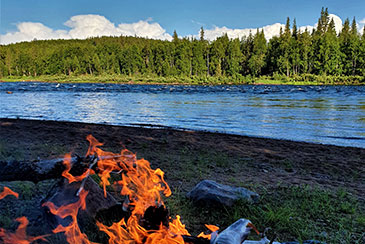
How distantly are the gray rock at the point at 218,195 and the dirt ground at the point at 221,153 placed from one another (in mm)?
719

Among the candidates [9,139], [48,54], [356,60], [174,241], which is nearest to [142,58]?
[48,54]

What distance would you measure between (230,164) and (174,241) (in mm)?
4455

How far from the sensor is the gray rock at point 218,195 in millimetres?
4348

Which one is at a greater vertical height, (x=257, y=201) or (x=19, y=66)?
(x=19, y=66)

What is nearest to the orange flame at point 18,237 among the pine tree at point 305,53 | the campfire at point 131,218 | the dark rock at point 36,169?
the campfire at point 131,218

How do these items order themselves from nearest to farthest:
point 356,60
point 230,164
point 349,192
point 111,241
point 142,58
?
point 111,241
point 349,192
point 230,164
point 356,60
point 142,58

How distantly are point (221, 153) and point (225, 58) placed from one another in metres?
93.5

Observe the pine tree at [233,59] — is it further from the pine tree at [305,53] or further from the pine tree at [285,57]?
the pine tree at [305,53]

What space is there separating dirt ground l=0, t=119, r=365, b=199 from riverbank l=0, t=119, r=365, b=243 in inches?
0.9

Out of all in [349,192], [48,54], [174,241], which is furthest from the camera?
[48,54]

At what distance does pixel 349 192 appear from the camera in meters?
5.21

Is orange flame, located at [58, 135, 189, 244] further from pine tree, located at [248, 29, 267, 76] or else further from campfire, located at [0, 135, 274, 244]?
pine tree, located at [248, 29, 267, 76]

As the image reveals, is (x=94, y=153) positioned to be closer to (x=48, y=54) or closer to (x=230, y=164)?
(x=230, y=164)

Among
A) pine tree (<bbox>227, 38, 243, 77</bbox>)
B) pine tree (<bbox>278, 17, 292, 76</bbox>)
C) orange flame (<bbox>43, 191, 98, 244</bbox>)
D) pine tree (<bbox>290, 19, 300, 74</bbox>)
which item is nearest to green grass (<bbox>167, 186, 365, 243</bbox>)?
orange flame (<bbox>43, 191, 98, 244</bbox>)
